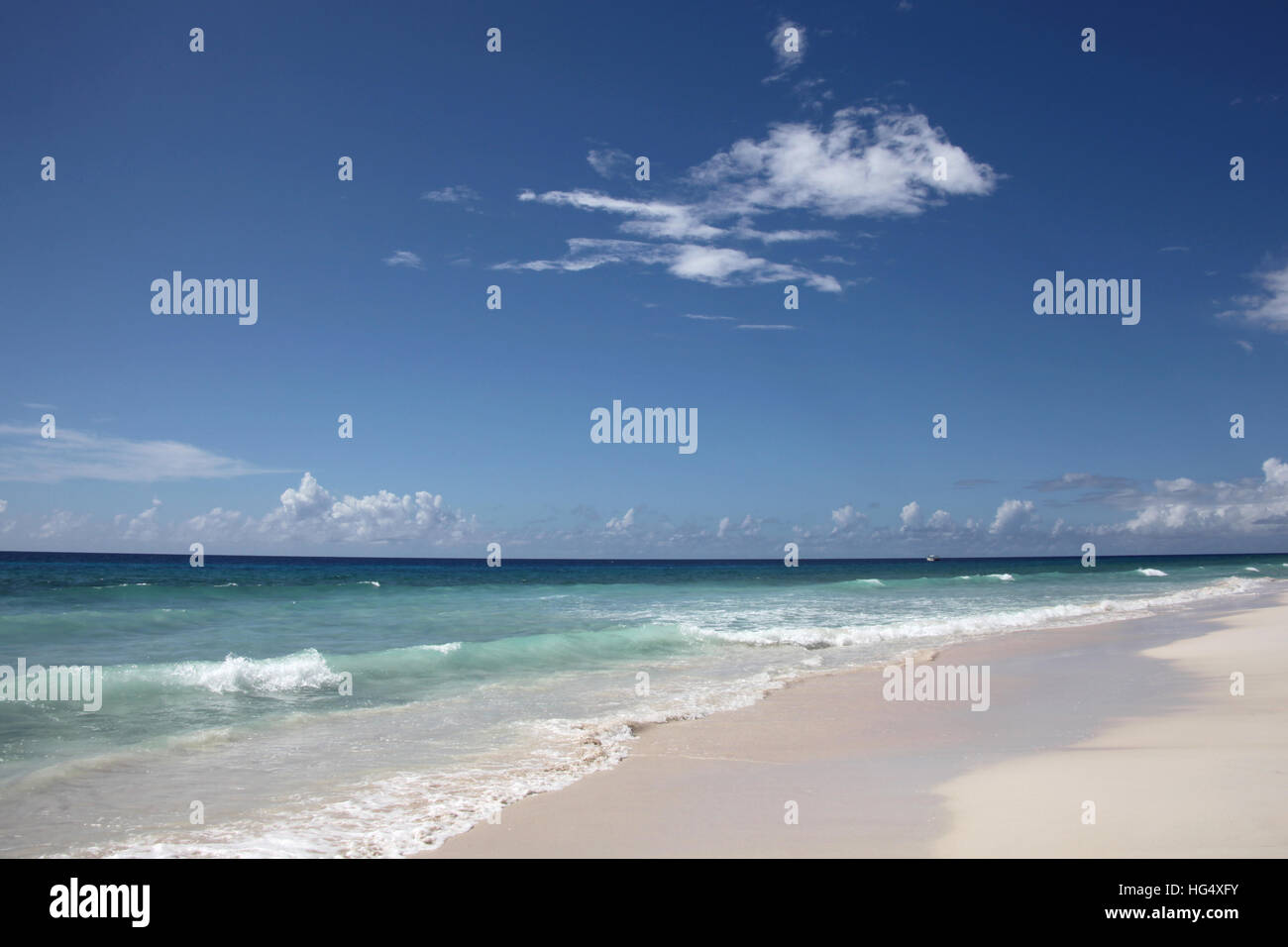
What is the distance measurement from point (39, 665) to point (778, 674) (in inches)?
540

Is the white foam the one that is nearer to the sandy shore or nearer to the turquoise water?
the turquoise water

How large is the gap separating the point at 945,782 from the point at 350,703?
29.1ft

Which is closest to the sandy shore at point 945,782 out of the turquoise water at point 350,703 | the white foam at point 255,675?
the turquoise water at point 350,703

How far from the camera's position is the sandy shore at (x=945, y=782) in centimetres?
533

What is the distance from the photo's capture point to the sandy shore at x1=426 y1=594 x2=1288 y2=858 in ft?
17.5

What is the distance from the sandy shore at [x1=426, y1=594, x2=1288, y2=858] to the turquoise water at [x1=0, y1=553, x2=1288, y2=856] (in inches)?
31.4

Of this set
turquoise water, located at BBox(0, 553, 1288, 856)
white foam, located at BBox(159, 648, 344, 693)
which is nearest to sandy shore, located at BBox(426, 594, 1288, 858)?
turquoise water, located at BBox(0, 553, 1288, 856)

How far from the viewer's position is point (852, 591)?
41594 mm

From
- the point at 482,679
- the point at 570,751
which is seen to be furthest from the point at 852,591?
the point at 570,751

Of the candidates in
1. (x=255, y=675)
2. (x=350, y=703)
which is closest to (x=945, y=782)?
(x=350, y=703)

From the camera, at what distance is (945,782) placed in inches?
273

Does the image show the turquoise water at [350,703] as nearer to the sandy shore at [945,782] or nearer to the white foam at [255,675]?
the white foam at [255,675]

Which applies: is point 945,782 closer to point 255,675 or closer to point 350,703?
point 350,703
